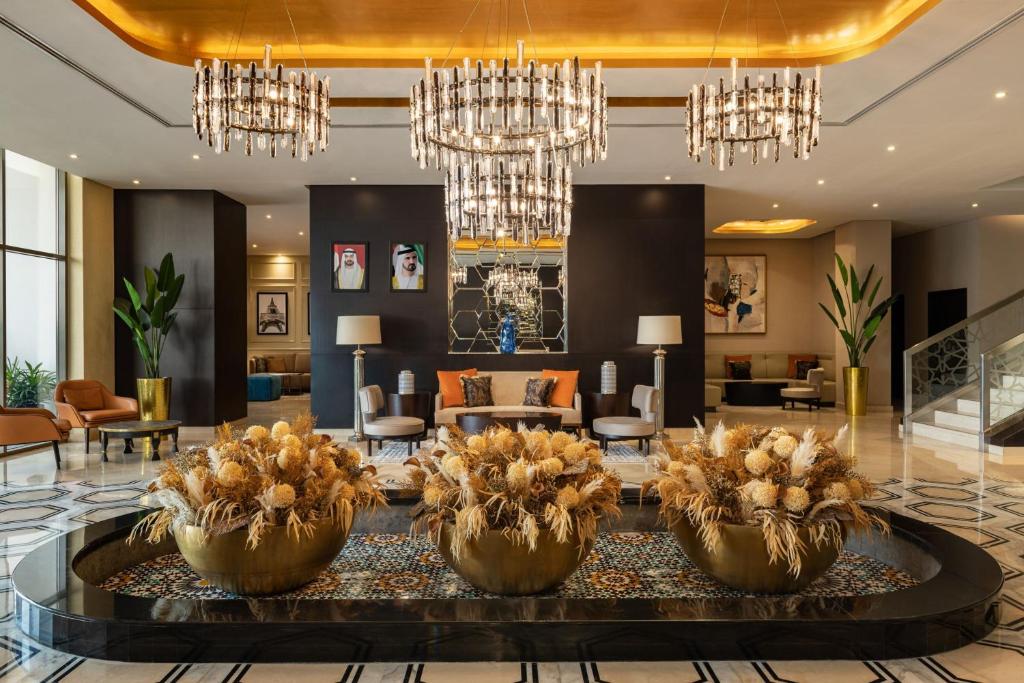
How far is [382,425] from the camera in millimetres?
7941

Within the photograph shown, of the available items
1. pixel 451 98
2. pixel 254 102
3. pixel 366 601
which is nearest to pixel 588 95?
pixel 451 98

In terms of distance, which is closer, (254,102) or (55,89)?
(254,102)

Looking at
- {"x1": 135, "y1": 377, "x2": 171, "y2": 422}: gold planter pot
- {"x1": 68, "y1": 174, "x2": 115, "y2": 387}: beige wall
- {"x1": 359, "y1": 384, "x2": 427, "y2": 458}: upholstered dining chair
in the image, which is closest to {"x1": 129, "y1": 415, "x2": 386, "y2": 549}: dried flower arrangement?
{"x1": 359, "y1": 384, "x2": 427, "y2": 458}: upholstered dining chair

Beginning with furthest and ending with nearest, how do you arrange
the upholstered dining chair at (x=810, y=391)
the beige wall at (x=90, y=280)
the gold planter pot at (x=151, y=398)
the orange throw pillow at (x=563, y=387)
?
the upholstered dining chair at (x=810, y=391) → the gold planter pot at (x=151, y=398) → the beige wall at (x=90, y=280) → the orange throw pillow at (x=563, y=387)

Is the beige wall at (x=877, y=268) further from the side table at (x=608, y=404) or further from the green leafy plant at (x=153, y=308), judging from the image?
the green leafy plant at (x=153, y=308)

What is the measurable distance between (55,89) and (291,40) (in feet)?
7.33

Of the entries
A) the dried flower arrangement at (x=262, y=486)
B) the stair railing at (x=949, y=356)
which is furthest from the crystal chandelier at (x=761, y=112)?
the stair railing at (x=949, y=356)

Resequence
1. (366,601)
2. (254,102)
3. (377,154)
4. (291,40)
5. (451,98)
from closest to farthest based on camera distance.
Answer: (366,601), (451,98), (254,102), (291,40), (377,154)

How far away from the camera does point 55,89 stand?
6.07 m

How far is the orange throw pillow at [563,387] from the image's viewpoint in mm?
8969

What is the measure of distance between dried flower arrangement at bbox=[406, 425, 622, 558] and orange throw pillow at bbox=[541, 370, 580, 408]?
5926mm

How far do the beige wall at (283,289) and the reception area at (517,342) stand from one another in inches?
119

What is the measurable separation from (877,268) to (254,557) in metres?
13.1

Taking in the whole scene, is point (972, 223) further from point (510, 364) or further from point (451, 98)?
point (451, 98)
